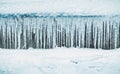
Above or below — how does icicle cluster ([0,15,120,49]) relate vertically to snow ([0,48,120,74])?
above

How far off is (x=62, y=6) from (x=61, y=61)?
0.21 metres

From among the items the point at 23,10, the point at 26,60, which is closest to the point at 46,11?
the point at 23,10

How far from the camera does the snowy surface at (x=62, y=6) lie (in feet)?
2.75

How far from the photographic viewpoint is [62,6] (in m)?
0.86

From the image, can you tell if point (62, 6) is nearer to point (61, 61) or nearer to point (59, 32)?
point (59, 32)

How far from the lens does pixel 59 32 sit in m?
0.86

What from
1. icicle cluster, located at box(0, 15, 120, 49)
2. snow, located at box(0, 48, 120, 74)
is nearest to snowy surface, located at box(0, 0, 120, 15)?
icicle cluster, located at box(0, 15, 120, 49)

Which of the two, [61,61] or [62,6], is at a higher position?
[62,6]

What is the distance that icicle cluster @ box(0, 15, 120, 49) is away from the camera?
847 millimetres

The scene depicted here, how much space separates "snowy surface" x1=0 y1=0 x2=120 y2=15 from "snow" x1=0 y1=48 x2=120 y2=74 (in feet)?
0.49

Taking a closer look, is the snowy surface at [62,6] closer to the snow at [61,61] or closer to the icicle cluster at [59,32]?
the icicle cluster at [59,32]

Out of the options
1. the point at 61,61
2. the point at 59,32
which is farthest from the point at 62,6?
the point at 61,61

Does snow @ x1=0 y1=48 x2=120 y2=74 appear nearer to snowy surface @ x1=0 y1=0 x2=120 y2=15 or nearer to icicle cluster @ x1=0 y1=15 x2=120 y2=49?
icicle cluster @ x1=0 y1=15 x2=120 y2=49

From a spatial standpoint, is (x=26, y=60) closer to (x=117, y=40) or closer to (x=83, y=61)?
(x=83, y=61)
